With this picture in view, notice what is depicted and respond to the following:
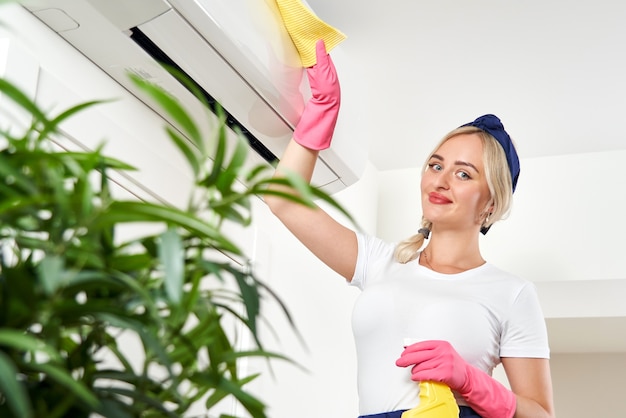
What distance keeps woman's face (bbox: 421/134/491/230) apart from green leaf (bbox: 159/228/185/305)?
1.40 metres

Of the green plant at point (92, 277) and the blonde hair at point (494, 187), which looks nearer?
the green plant at point (92, 277)

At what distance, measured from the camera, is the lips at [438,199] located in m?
1.94

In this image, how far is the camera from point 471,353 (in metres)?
1.80

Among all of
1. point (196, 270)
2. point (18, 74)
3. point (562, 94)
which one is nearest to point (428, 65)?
point (562, 94)

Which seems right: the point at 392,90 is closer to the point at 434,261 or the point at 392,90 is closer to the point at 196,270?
the point at 434,261

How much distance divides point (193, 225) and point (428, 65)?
227 cm

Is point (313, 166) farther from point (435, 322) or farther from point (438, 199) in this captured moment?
point (435, 322)

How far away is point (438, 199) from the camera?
6.38ft

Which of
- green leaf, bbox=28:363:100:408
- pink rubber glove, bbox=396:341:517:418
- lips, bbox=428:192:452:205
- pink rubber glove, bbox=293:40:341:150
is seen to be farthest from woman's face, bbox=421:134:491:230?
green leaf, bbox=28:363:100:408

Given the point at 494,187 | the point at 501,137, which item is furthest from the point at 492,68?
the point at 494,187

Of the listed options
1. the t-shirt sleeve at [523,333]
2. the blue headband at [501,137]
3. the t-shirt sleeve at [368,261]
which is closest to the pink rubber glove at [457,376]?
the t-shirt sleeve at [523,333]

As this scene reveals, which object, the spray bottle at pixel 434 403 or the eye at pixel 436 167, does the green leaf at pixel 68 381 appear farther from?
the eye at pixel 436 167

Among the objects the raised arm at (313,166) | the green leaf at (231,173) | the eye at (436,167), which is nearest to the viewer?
the green leaf at (231,173)

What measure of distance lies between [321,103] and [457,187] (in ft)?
1.16
